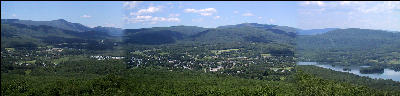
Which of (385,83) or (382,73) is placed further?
(382,73)

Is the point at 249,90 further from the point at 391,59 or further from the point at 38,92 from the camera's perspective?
the point at 391,59

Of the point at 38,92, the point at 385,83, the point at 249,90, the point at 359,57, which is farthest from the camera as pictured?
the point at 359,57

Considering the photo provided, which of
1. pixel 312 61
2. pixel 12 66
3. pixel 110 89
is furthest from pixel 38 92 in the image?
pixel 312 61

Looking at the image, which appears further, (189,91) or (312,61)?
(312,61)

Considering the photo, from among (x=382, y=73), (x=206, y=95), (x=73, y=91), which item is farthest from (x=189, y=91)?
(x=382, y=73)

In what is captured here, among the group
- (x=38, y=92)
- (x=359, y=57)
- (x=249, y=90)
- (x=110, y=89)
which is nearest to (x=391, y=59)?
(x=359, y=57)

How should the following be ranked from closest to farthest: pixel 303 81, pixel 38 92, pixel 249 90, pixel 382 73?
pixel 38 92 < pixel 249 90 < pixel 303 81 < pixel 382 73

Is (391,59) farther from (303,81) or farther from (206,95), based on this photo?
(206,95)

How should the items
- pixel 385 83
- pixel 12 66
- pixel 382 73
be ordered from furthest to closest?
1. pixel 382 73
2. pixel 12 66
3. pixel 385 83

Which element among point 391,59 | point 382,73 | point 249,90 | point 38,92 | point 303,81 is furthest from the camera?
point 391,59
